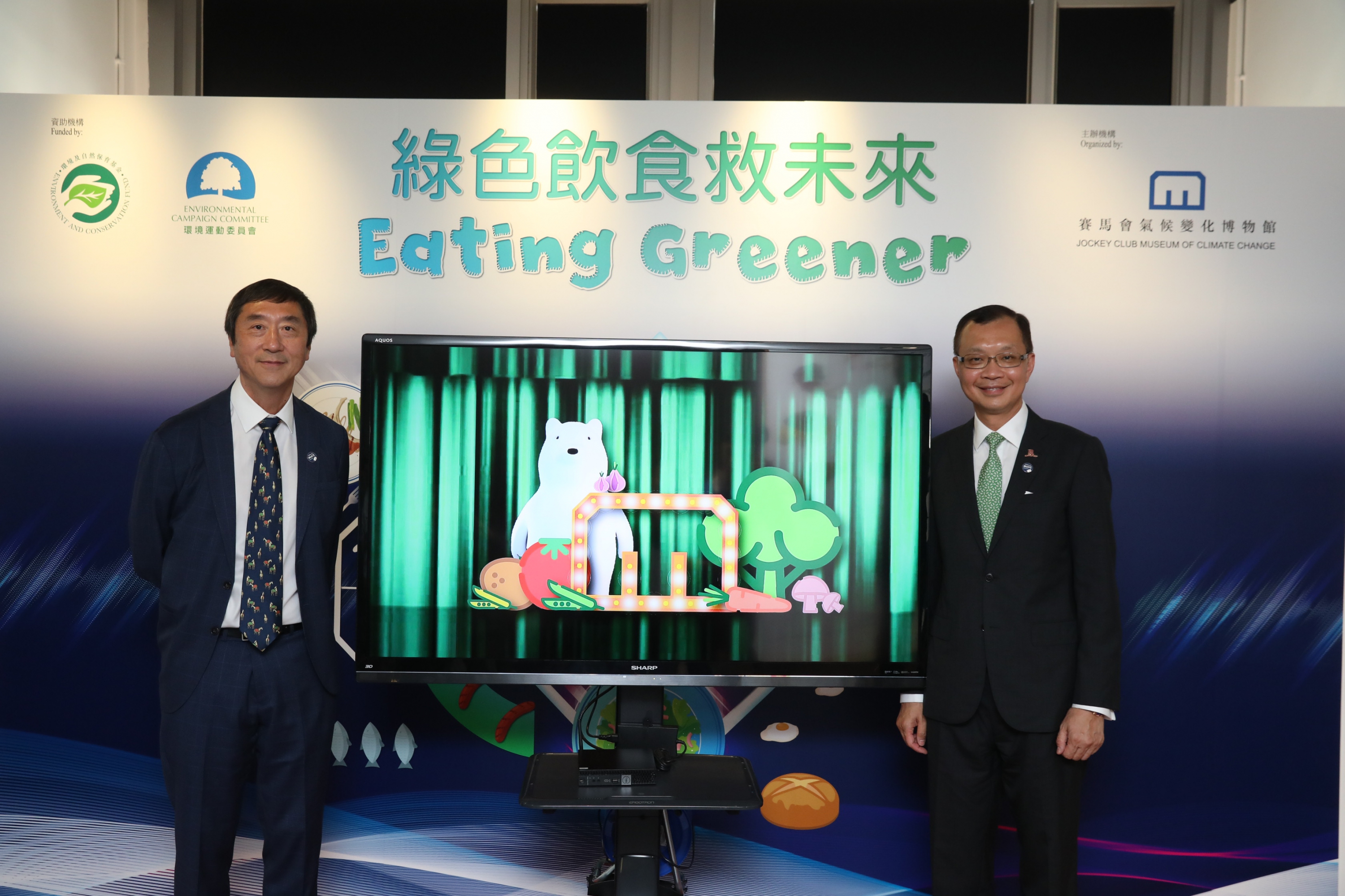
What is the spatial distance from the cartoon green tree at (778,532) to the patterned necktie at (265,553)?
1221mm

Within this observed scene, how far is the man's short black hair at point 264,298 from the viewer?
2.34 metres

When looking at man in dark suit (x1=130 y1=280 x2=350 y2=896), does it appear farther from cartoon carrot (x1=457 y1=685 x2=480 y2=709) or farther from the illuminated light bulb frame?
the illuminated light bulb frame

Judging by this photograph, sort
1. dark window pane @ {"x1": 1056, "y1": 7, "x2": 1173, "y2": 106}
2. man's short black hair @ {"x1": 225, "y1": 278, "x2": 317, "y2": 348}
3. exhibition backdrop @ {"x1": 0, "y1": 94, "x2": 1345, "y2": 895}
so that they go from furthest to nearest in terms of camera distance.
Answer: dark window pane @ {"x1": 1056, "y1": 7, "x2": 1173, "y2": 106} < exhibition backdrop @ {"x1": 0, "y1": 94, "x2": 1345, "y2": 895} < man's short black hair @ {"x1": 225, "y1": 278, "x2": 317, "y2": 348}

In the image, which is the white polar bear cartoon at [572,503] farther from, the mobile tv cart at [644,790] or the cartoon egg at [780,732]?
the cartoon egg at [780,732]

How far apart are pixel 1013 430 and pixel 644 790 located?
1.37 meters

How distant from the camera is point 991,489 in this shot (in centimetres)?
231

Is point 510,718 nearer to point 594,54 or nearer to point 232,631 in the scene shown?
point 232,631

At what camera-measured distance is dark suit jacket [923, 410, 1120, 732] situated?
7.22 feet

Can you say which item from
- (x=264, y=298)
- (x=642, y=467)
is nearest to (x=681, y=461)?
(x=642, y=467)

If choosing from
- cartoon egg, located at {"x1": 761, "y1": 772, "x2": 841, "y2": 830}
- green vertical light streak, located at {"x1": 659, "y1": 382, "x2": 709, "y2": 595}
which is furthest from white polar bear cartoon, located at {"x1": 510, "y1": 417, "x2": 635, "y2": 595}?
cartoon egg, located at {"x1": 761, "y1": 772, "x2": 841, "y2": 830}

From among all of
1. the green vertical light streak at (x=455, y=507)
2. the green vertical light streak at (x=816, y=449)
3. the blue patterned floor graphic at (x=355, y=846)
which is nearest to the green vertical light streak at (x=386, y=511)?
the green vertical light streak at (x=455, y=507)

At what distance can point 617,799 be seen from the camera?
6.97 ft

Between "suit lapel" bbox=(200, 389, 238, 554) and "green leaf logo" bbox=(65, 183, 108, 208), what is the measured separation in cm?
114

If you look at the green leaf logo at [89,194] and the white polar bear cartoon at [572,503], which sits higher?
the green leaf logo at [89,194]
